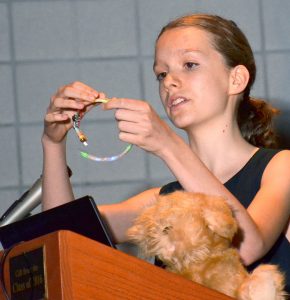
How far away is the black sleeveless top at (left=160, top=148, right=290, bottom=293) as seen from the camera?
5.57ft

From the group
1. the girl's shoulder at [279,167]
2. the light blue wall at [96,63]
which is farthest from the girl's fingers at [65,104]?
the light blue wall at [96,63]

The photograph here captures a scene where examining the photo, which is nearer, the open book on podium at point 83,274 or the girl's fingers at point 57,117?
the open book on podium at point 83,274

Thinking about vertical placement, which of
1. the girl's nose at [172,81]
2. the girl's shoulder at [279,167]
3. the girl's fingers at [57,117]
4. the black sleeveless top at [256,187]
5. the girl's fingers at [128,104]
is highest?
the girl's fingers at [128,104]

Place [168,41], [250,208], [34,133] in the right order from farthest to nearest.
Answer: [34,133] < [168,41] < [250,208]

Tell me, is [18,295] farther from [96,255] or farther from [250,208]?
[250,208]

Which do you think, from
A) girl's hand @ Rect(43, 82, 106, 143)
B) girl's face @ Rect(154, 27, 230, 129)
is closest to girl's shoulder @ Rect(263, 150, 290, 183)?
girl's face @ Rect(154, 27, 230, 129)

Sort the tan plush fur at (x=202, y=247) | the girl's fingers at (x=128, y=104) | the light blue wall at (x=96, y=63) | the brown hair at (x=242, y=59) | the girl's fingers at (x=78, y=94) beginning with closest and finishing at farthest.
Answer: the tan plush fur at (x=202, y=247), the girl's fingers at (x=128, y=104), the girl's fingers at (x=78, y=94), the brown hair at (x=242, y=59), the light blue wall at (x=96, y=63)

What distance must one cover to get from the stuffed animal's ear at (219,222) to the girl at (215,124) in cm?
27

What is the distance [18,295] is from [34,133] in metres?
1.82

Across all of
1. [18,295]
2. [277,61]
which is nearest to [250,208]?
[18,295]

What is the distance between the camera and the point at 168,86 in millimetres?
1658

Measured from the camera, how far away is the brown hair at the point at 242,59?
180cm

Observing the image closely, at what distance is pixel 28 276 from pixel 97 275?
99mm

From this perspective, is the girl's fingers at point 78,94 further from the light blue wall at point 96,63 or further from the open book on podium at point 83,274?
the light blue wall at point 96,63
